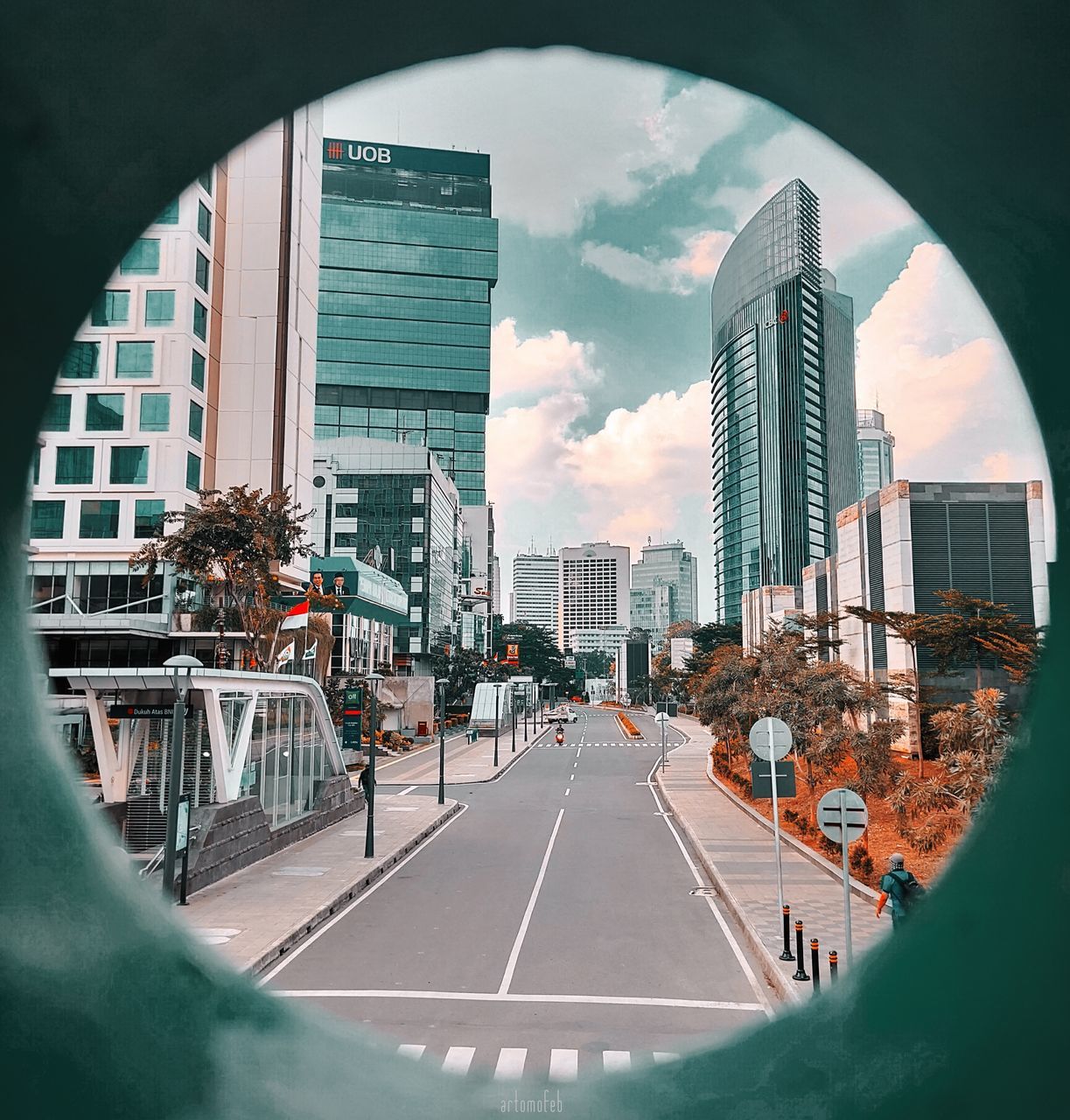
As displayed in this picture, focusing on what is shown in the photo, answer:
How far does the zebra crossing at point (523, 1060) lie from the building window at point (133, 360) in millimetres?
32382

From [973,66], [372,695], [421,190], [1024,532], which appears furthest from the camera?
[421,190]

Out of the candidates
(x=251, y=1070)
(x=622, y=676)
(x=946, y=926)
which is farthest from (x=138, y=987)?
(x=622, y=676)

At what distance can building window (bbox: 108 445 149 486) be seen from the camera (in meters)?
35.7

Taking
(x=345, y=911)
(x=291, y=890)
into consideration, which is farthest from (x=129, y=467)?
(x=345, y=911)

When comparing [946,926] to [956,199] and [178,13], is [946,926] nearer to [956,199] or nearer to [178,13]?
[956,199]

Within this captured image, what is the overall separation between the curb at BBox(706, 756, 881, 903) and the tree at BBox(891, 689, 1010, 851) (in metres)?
1.59

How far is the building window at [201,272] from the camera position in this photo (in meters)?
37.4

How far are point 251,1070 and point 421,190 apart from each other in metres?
176

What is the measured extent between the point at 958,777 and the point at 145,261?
109 feet

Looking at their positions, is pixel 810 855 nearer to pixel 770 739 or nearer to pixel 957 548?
pixel 770 739

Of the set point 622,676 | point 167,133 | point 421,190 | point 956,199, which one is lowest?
point 622,676

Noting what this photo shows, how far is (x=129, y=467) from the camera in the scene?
3569 centimetres

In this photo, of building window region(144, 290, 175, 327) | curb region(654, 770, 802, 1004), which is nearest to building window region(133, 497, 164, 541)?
building window region(144, 290, 175, 327)

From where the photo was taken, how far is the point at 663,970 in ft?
38.0
